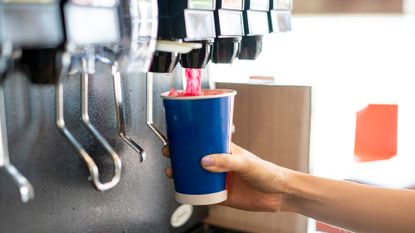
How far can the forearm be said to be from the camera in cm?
83

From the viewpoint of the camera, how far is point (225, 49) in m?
0.78

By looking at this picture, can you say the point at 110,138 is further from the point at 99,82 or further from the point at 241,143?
the point at 241,143

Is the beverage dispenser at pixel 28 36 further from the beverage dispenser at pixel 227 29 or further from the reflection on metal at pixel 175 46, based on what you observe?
the beverage dispenser at pixel 227 29

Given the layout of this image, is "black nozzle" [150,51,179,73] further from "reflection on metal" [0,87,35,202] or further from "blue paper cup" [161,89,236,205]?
"reflection on metal" [0,87,35,202]

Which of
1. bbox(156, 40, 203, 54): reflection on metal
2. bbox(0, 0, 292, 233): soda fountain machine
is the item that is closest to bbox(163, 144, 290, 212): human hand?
bbox(0, 0, 292, 233): soda fountain machine

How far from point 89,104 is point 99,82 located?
1.5 inches

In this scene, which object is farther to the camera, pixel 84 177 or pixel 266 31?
pixel 266 31

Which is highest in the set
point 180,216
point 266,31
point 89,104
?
point 266,31

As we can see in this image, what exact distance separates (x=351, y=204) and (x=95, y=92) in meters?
0.48

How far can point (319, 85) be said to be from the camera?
1011 millimetres

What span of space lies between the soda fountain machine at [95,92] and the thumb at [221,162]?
9cm

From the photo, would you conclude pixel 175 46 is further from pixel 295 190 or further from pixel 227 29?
pixel 295 190

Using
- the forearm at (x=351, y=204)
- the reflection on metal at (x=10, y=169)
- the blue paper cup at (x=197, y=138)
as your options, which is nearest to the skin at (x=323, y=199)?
the forearm at (x=351, y=204)

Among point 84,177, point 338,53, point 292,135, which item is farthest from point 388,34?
point 84,177
